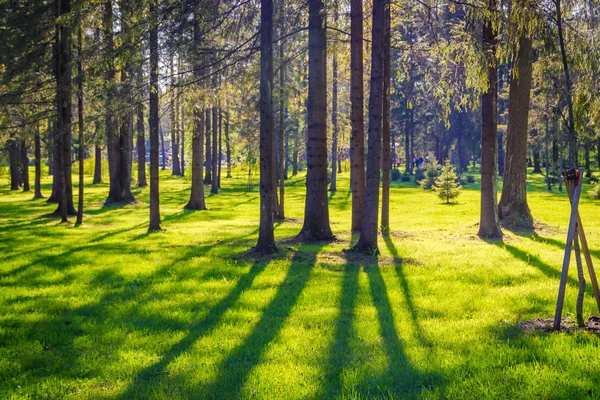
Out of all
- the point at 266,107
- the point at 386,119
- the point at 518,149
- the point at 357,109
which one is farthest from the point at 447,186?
the point at 266,107

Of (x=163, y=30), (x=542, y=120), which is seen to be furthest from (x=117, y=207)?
(x=542, y=120)

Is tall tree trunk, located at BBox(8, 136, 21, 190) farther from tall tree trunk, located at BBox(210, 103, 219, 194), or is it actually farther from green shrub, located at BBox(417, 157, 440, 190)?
green shrub, located at BBox(417, 157, 440, 190)

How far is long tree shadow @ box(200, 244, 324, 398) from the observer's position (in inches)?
172

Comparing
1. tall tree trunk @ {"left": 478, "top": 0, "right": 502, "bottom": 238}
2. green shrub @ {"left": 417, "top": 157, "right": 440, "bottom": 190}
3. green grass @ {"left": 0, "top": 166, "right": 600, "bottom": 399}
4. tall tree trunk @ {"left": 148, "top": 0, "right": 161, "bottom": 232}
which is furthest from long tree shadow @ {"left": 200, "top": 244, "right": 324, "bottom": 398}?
green shrub @ {"left": 417, "top": 157, "right": 440, "bottom": 190}

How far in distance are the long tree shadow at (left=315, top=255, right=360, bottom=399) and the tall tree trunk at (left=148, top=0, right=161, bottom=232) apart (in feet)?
21.2

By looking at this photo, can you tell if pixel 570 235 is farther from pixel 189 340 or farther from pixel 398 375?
pixel 189 340

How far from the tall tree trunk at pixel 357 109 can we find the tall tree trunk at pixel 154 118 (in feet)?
16.4

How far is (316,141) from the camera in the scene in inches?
495

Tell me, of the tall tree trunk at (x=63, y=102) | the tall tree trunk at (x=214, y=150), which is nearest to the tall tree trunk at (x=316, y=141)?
the tall tree trunk at (x=63, y=102)

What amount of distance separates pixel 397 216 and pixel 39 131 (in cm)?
1645

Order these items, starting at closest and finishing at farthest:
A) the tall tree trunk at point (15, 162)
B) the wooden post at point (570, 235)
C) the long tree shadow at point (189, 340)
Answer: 1. the long tree shadow at point (189, 340)
2. the wooden post at point (570, 235)
3. the tall tree trunk at point (15, 162)

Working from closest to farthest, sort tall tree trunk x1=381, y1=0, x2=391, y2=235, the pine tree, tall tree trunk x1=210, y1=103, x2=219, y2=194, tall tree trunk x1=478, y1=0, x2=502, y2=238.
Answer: tall tree trunk x1=478, y1=0, x2=502, y2=238
tall tree trunk x1=381, y1=0, x2=391, y2=235
the pine tree
tall tree trunk x1=210, y1=103, x2=219, y2=194

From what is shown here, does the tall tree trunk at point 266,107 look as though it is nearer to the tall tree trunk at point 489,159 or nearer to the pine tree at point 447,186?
the tall tree trunk at point 489,159

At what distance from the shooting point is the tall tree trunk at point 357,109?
Result: 13.5 m
